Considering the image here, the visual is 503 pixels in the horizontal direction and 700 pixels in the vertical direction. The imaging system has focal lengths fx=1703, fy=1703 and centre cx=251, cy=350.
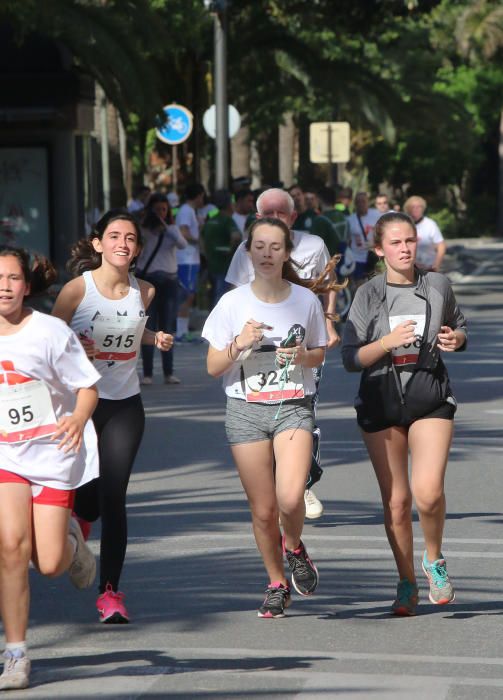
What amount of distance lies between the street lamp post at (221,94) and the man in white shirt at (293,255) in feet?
50.0

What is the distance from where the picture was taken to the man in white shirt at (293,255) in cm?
879

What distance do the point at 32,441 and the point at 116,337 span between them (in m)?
1.26

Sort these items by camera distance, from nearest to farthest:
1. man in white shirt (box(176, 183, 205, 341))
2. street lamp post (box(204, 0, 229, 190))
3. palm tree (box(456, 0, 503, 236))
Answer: man in white shirt (box(176, 183, 205, 341)) → street lamp post (box(204, 0, 229, 190)) → palm tree (box(456, 0, 503, 236))

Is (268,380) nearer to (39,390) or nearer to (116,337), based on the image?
(116,337)

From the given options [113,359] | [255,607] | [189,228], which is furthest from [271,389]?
[189,228]

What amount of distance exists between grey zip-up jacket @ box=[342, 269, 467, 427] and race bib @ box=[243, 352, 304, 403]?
0.75 feet

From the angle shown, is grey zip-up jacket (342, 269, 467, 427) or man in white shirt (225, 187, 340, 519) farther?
man in white shirt (225, 187, 340, 519)

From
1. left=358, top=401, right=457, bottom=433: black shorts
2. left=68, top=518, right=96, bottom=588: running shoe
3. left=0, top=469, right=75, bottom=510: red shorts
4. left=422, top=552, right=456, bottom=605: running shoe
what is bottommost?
left=422, top=552, right=456, bottom=605: running shoe

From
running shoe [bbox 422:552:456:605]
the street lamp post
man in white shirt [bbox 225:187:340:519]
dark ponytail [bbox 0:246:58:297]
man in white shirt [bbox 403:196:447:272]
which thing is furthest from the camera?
the street lamp post

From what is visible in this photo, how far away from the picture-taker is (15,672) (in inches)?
229

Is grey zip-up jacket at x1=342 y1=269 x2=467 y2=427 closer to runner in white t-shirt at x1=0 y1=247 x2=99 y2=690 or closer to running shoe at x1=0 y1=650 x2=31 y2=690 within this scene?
runner in white t-shirt at x1=0 y1=247 x2=99 y2=690

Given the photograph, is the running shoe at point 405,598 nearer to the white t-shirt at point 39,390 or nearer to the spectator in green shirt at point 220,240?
the white t-shirt at point 39,390

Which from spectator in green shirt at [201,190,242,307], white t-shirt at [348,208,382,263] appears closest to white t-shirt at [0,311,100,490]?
spectator in green shirt at [201,190,242,307]

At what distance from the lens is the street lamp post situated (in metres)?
24.8
